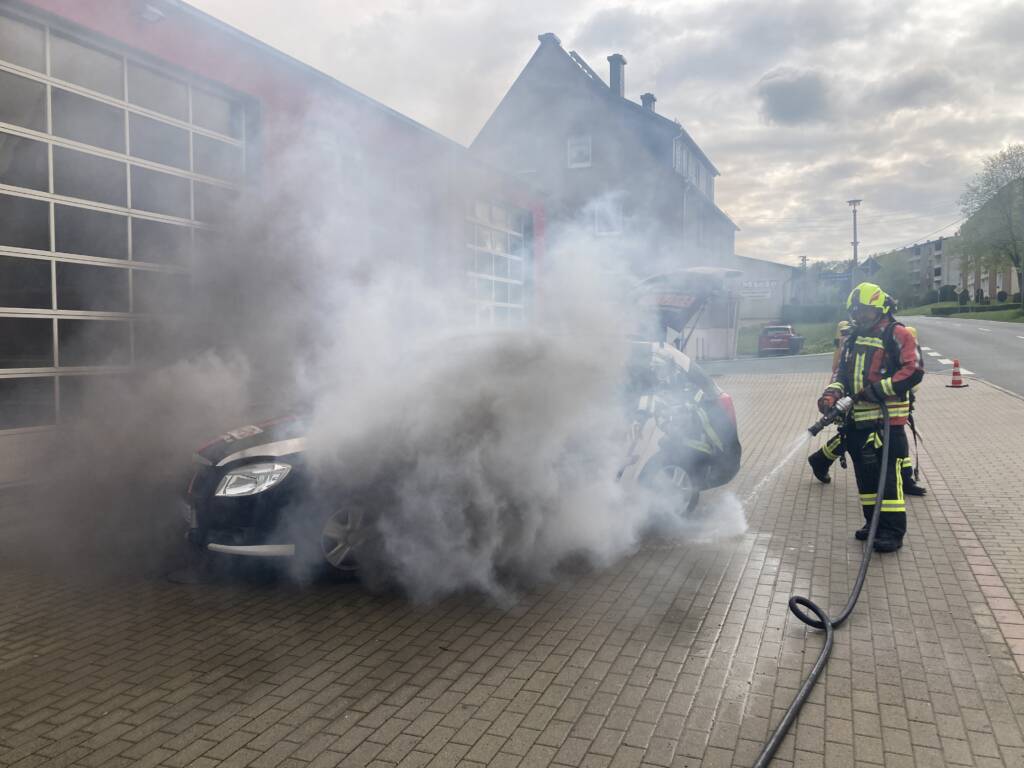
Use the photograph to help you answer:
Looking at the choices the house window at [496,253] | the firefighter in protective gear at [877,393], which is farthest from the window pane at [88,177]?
the firefighter in protective gear at [877,393]

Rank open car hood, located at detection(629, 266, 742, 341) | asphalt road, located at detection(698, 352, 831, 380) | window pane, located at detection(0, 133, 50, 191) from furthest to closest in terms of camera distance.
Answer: asphalt road, located at detection(698, 352, 831, 380) < open car hood, located at detection(629, 266, 742, 341) < window pane, located at detection(0, 133, 50, 191)

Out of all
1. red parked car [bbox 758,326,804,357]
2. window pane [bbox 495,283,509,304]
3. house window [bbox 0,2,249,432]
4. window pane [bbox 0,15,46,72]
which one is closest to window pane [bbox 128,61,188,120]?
house window [bbox 0,2,249,432]

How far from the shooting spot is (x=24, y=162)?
6.37 m

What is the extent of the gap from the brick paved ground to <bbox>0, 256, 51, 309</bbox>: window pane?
2.32 m

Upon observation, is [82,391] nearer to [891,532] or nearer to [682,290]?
[891,532]

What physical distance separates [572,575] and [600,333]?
5.46 feet

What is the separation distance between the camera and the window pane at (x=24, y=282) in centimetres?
630

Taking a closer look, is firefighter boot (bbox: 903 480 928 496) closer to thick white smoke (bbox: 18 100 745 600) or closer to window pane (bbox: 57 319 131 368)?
thick white smoke (bbox: 18 100 745 600)

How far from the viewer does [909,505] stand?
21.5ft

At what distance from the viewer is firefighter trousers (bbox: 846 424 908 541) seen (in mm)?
5219

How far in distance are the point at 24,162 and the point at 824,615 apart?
274 inches

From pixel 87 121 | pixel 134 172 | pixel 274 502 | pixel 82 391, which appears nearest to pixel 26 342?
pixel 82 391

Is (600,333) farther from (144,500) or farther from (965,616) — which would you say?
(144,500)

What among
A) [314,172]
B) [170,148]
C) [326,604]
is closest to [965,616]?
[326,604]
